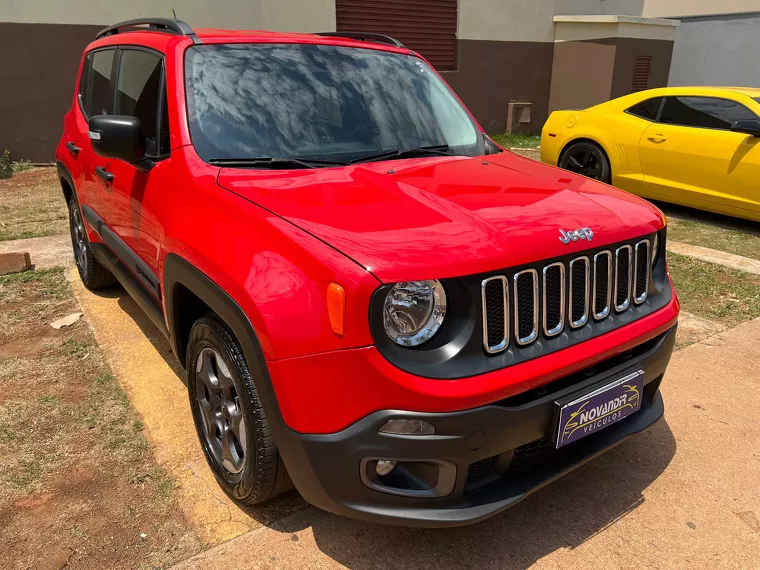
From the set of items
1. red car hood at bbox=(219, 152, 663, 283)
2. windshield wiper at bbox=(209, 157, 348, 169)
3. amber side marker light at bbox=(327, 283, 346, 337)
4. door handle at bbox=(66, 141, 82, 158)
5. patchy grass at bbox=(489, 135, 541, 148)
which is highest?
windshield wiper at bbox=(209, 157, 348, 169)

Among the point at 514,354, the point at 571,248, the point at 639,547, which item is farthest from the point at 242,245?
the point at 639,547

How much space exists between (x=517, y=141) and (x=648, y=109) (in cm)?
628

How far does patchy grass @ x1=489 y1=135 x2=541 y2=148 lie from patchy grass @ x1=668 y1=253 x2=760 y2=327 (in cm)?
774

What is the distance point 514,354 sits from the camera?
2.05m

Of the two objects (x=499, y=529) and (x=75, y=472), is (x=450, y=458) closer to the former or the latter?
(x=499, y=529)

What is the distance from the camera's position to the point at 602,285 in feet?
7.68

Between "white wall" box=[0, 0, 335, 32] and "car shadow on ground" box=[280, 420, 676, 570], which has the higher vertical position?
"white wall" box=[0, 0, 335, 32]

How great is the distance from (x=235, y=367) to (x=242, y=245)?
1.44 feet

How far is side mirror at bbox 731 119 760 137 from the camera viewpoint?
629 cm

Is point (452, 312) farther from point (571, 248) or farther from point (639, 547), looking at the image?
point (639, 547)

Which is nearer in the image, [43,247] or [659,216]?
[659,216]

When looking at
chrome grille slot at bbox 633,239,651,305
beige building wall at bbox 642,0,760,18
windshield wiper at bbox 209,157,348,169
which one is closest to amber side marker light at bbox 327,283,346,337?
windshield wiper at bbox 209,157,348,169

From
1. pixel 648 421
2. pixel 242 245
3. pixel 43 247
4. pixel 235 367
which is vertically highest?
pixel 242 245

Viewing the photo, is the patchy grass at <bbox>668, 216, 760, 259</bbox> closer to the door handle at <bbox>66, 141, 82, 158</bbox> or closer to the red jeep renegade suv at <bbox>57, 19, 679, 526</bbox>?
the red jeep renegade suv at <bbox>57, 19, 679, 526</bbox>
